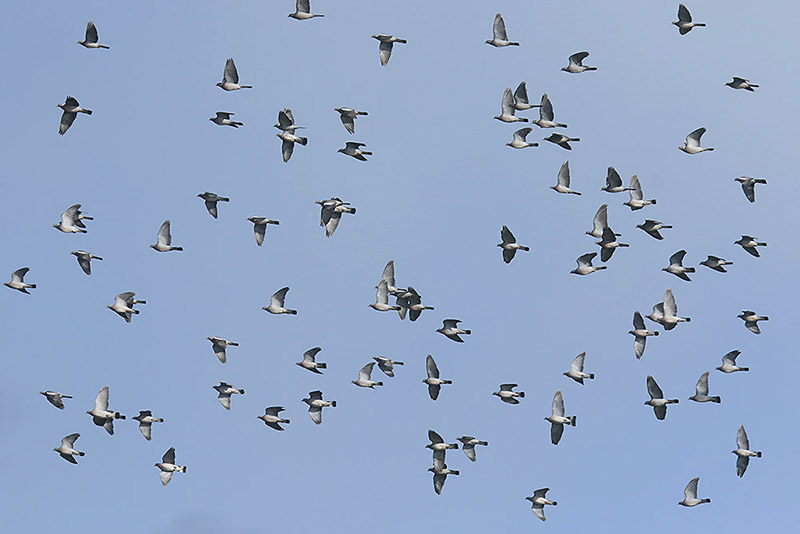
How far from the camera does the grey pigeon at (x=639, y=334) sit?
268 ft

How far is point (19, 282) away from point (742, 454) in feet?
106

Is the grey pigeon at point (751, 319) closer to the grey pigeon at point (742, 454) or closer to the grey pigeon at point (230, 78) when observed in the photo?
the grey pigeon at point (742, 454)

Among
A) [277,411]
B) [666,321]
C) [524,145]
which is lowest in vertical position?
[277,411]

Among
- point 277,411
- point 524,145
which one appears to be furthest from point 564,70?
point 277,411

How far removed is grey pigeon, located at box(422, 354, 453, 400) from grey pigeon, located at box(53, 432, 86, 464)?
1501cm

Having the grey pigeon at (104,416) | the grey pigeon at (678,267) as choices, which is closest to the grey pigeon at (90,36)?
the grey pigeon at (104,416)

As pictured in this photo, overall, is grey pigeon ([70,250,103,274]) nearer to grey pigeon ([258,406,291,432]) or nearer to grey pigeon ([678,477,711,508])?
grey pigeon ([258,406,291,432])

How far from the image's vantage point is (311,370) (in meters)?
82.9

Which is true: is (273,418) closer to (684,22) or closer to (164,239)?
(164,239)

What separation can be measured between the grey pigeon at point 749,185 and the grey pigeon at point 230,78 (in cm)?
2096

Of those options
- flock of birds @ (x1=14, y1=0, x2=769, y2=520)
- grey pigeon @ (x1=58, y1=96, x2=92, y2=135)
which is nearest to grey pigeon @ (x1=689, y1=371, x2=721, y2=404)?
flock of birds @ (x1=14, y1=0, x2=769, y2=520)

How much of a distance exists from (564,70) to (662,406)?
48.2ft

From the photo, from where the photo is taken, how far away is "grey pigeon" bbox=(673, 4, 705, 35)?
250 feet

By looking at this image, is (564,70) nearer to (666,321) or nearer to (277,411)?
(666,321)
